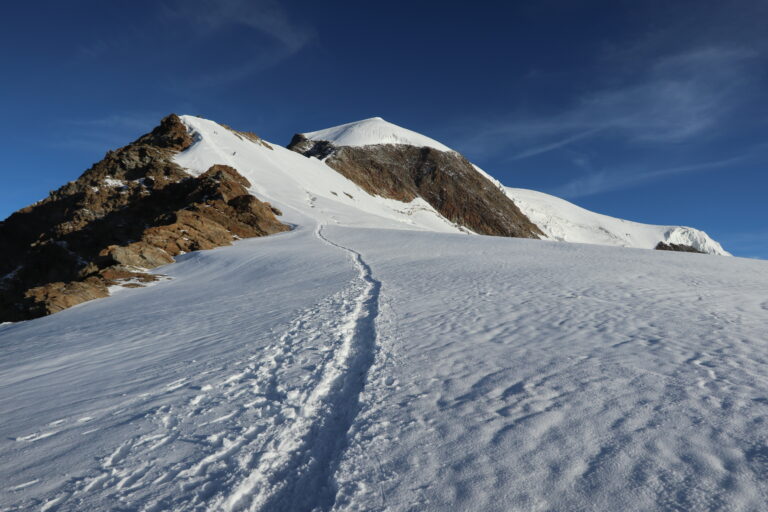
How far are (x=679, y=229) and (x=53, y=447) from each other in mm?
141257

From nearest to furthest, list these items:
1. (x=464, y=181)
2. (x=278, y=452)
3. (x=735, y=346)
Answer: (x=278, y=452) < (x=735, y=346) < (x=464, y=181)

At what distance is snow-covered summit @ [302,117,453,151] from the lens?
94438 mm

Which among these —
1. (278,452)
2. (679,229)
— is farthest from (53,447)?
(679,229)

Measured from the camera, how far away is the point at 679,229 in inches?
4434

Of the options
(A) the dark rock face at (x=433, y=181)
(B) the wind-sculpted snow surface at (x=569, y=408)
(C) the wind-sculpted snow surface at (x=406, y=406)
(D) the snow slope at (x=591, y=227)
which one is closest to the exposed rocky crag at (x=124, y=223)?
(C) the wind-sculpted snow surface at (x=406, y=406)

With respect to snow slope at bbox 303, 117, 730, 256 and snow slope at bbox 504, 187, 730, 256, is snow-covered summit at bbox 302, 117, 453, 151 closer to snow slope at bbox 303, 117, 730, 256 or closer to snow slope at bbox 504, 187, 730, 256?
snow slope at bbox 303, 117, 730, 256

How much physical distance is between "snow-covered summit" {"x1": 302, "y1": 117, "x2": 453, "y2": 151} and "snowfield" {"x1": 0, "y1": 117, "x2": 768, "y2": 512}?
86.0 m

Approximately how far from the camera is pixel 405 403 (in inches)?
179

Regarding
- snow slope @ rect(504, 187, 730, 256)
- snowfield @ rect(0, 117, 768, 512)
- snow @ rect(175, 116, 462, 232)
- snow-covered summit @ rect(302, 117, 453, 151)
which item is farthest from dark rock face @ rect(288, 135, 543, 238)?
snowfield @ rect(0, 117, 768, 512)

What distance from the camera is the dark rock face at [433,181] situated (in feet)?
263

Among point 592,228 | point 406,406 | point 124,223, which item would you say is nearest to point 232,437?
point 406,406

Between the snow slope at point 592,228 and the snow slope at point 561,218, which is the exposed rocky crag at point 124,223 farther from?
the snow slope at point 592,228

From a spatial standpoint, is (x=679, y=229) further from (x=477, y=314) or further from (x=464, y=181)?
(x=477, y=314)

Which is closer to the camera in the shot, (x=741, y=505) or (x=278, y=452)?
(x=741, y=505)
